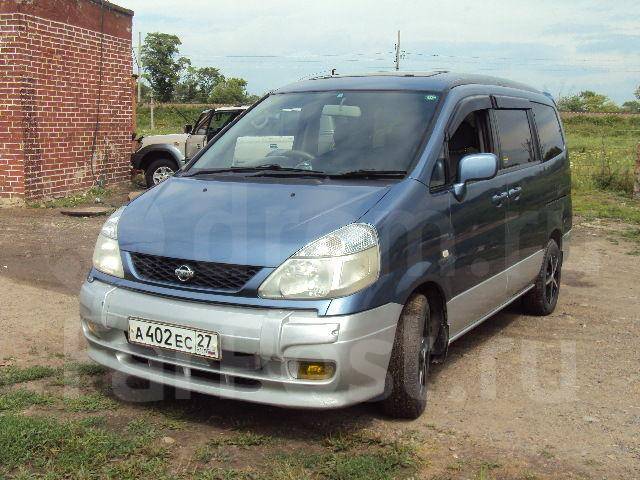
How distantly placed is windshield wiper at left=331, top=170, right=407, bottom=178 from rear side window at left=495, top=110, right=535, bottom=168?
1365 mm

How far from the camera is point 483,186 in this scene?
15.5ft

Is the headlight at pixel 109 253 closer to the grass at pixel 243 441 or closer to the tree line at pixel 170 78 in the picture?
the grass at pixel 243 441

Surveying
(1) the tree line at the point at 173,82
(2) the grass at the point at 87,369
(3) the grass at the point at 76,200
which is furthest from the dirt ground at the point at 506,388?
(1) the tree line at the point at 173,82

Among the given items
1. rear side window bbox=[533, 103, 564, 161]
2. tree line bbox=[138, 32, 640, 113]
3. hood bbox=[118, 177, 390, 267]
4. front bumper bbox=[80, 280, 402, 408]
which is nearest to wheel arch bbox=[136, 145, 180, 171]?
rear side window bbox=[533, 103, 564, 161]

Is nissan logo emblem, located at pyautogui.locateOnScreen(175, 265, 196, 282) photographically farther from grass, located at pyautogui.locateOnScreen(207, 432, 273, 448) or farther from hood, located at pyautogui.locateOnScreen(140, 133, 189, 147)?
hood, located at pyautogui.locateOnScreen(140, 133, 189, 147)

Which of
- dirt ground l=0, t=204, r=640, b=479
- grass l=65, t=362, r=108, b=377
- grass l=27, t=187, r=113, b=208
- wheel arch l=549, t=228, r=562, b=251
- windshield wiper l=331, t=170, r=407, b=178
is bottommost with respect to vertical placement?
dirt ground l=0, t=204, r=640, b=479

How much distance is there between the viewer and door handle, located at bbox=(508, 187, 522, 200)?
17.0 ft

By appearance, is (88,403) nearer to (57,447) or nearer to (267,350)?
(57,447)

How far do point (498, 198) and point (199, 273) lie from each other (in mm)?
2283

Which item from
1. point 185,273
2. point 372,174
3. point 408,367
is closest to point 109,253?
point 185,273

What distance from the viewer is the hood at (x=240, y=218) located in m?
3.55

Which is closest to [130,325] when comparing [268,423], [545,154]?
[268,423]

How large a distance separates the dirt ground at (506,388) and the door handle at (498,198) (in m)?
1.09

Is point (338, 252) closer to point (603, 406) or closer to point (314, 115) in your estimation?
point (314, 115)
